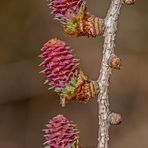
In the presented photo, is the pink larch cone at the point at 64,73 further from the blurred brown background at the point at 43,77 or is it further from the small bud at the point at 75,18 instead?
the blurred brown background at the point at 43,77

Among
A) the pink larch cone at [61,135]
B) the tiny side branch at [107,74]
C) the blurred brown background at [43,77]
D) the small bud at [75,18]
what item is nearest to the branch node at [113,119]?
the tiny side branch at [107,74]

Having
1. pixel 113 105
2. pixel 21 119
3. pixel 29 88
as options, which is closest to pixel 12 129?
pixel 21 119

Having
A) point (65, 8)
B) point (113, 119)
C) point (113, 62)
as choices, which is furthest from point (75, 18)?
point (113, 119)

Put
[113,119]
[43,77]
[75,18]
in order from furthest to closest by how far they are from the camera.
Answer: [43,77] → [75,18] → [113,119]

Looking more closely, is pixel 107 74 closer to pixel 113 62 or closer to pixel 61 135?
pixel 113 62

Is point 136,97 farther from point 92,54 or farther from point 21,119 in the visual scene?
point 21,119

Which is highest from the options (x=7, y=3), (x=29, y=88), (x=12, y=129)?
(x=7, y=3)
